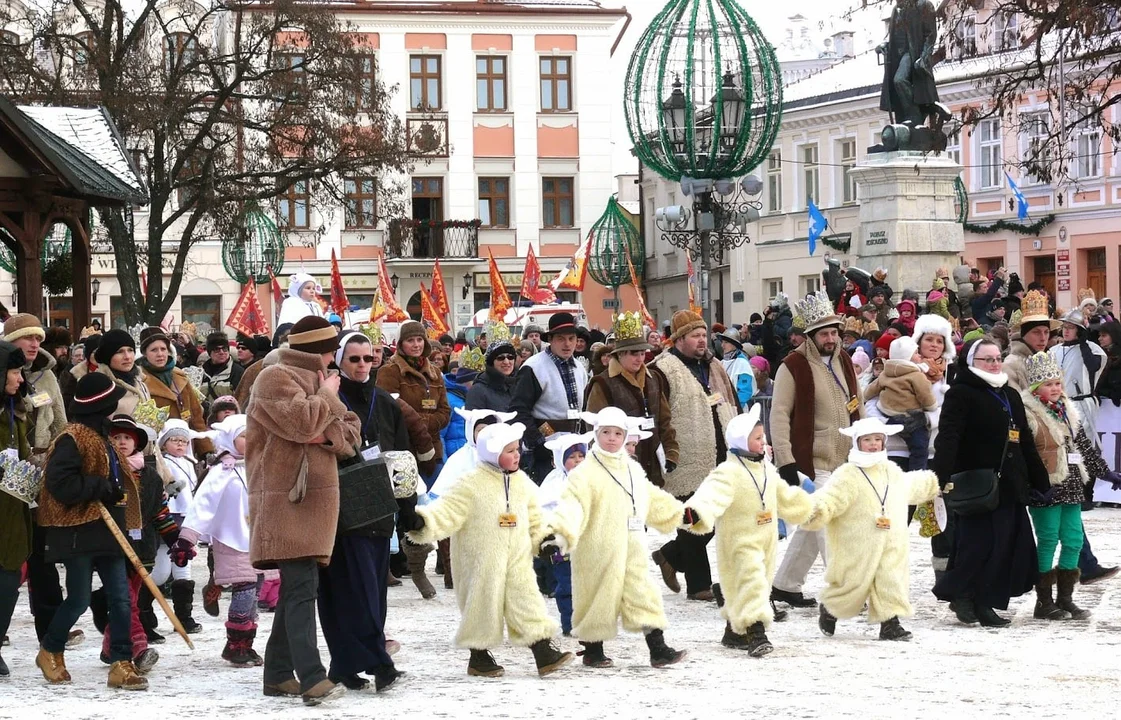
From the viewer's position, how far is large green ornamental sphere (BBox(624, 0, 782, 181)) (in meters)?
20.5

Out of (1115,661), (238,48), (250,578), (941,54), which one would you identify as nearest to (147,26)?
(238,48)

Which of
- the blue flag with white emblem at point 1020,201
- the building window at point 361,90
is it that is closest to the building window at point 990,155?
the blue flag with white emblem at point 1020,201

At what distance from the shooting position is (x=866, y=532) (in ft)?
33.8

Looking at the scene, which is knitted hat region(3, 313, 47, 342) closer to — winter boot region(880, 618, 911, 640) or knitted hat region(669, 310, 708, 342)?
knitted hat region(669, 310, 708, 342)

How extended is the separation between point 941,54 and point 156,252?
14.4 m

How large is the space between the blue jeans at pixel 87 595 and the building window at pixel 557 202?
4742 cm

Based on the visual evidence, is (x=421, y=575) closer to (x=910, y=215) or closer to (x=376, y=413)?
(x=376, y=413)

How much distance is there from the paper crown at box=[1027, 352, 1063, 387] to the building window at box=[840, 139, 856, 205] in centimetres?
→ 3756

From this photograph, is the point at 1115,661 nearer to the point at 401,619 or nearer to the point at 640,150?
the point at 401,619

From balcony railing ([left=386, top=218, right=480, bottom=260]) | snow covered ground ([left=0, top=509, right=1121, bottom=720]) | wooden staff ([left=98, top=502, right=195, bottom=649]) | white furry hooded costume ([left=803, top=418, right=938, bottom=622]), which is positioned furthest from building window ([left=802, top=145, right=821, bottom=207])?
wooden staff ([left=98, top=502, right=195, bottom=649])

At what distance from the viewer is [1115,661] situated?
925 cm

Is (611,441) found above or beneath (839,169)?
beneath

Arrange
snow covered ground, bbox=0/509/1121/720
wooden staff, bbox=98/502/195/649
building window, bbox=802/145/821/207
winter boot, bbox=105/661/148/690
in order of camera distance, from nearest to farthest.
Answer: snow covered ground, bbox=0/509/1121/720 < winter boot, bbox=105/661/148/690 < wooden staff, bbox=98/502/195/649 < building window, bbox=802/145/821/207

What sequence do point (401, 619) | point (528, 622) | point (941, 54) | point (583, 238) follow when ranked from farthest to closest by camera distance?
point (583, 238) < point (941, 54) < point (401, 619) < point (528, 622)
